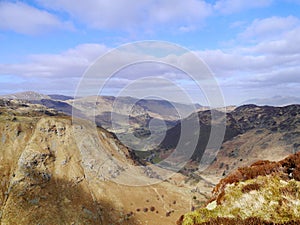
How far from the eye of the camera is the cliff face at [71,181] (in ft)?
232

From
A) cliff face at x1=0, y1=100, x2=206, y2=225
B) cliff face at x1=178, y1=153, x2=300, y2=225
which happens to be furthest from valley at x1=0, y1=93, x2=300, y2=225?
cliff face at x1=178, y1=153, x2=300, y2=225

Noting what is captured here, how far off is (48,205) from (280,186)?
72930 mm

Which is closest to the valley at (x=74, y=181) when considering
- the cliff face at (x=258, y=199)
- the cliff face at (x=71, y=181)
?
the cliff face at (x=71, y=181)

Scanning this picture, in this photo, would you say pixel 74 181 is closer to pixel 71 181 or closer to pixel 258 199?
pixel 71 181

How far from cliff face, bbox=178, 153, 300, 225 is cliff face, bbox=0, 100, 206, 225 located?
6606 centimetres

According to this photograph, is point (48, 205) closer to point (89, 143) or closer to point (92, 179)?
point (92, 179)

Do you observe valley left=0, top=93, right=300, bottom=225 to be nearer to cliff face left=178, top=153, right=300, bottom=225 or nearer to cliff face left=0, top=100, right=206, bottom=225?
cliff face left=0, top=100, right=206, bottom=225

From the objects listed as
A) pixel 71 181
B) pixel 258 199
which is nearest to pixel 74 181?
pixel 71 181

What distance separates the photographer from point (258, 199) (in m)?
10.9

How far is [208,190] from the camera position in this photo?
380 feet

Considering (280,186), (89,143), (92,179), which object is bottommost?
(92,179)

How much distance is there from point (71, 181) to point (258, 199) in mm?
79137

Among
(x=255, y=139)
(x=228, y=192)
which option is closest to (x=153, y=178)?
(x=228, y=192)

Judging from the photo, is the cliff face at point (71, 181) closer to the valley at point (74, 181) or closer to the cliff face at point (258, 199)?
the valley at point (74, 181)
